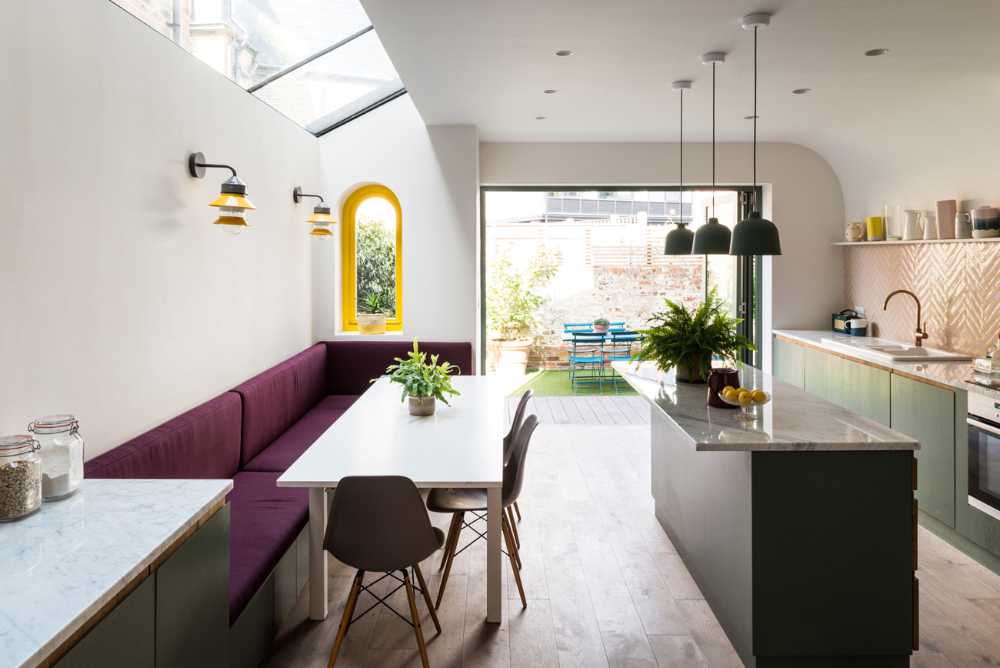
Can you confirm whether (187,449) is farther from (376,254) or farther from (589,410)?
(589,410)

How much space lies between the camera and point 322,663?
8.89 ft

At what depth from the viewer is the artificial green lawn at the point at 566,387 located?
852 cm

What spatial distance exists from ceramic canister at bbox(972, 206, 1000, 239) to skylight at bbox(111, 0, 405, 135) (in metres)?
3.99

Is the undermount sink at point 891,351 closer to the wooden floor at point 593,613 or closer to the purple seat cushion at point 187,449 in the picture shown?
the wooden floor at point 593,613

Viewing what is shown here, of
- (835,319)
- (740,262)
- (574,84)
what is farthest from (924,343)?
(574,84)

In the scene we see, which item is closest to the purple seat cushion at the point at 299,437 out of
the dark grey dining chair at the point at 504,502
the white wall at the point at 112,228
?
the white wall at the point at 112,228

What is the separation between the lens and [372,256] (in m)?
6.45

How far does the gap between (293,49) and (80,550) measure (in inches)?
161

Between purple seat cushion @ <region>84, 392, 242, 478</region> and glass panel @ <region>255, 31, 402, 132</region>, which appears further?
glass panel @ <region>255, 31, 402, 132</region>

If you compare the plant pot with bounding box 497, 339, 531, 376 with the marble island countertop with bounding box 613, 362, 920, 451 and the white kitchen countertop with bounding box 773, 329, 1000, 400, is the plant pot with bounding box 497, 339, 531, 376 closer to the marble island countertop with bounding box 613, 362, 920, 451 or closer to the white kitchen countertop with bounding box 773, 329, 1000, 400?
the white kitchen countertop with bounding box 773, 329, 1000, 400

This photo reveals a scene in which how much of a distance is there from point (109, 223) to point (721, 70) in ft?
11.6

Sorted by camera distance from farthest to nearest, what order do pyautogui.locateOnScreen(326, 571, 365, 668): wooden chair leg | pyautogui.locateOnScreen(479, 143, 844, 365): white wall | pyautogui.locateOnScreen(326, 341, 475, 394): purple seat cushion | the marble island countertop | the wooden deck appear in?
the wooden deck < pyautogui.locateOnScreen(479, 143, 844, 365): white wall < pyautogui.locateOnScreen(326, 341, 475, 394): purple seat cushion < pyautogui.locateOnScreen(326, 571, 365, 668): wooden chair leg < the marble island countertop

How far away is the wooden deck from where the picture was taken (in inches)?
274

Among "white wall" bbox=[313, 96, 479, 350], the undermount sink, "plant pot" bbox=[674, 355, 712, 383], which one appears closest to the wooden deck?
"white wall" bbox=[313, 96, 479, 350]
